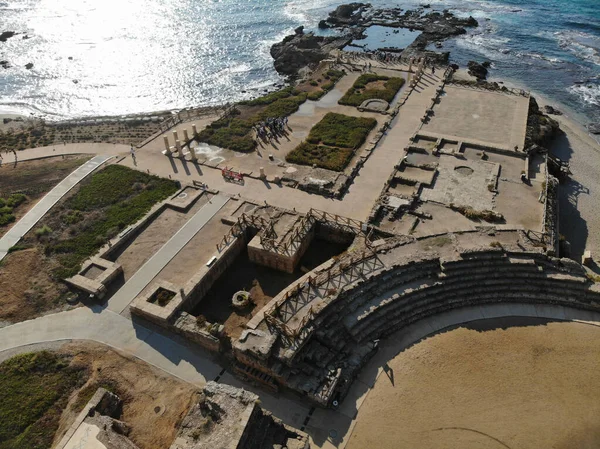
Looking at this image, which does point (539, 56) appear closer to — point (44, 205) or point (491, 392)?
point (491, 392)

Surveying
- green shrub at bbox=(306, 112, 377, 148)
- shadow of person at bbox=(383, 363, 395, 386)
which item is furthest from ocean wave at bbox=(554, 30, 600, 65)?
shadow of person at bbox=(383, 363, 395, 386)

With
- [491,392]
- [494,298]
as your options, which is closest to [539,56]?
[494,298]

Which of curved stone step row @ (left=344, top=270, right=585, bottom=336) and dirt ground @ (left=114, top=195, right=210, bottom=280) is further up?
dirt ground @ (left=114, top=195, right=210, bottom=280)

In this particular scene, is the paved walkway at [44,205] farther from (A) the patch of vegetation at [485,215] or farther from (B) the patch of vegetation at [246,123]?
(A) the patch of vegetation at [485,215]

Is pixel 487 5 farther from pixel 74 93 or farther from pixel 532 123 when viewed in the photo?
pixel 74 93

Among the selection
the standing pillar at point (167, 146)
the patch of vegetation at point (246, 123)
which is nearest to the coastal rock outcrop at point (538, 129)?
the patch of vegetation at point (246, 123)

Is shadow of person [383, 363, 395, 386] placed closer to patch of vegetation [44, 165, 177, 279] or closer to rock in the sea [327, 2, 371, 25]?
patch of vegetation [44, 165, 177, 279]

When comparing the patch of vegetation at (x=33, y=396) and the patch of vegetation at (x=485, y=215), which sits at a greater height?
the patch of vegetation at (x=485, y=215)
